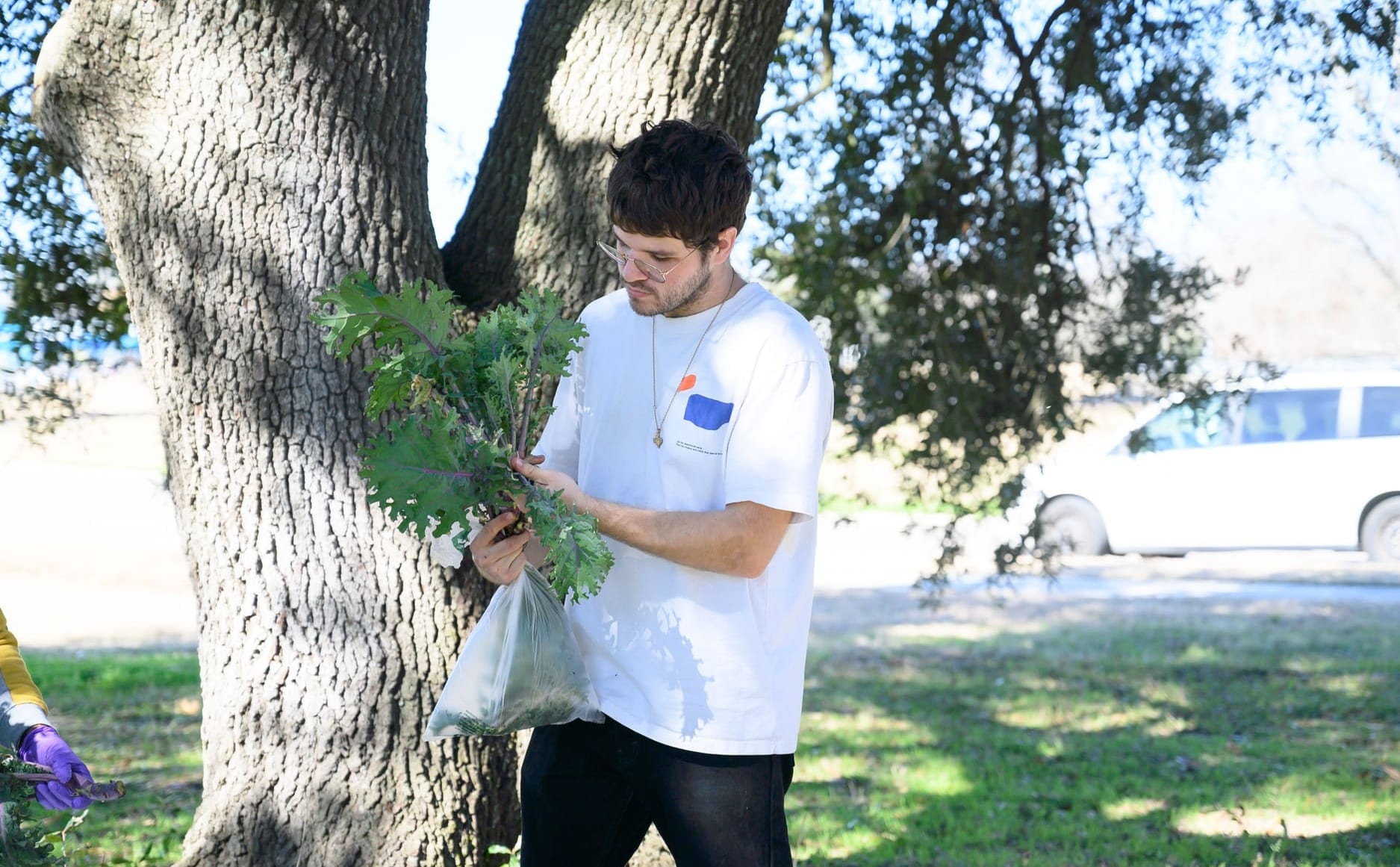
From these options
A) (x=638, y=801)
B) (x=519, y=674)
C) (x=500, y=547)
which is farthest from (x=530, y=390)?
(x=638, y=801)

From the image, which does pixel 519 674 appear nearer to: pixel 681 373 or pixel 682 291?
pixel 681 373

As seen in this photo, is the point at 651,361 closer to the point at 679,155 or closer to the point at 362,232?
the point at 679,155

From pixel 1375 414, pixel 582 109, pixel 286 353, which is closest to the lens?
pixel 286 353

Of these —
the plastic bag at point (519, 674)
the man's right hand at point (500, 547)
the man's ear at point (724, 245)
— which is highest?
the man's ear at point (724, 245)

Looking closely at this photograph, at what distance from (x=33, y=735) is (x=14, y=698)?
12 centimetres

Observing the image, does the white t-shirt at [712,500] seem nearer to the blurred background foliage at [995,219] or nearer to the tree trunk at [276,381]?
the tree trunk at [276,381]

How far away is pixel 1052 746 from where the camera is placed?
6227 mm

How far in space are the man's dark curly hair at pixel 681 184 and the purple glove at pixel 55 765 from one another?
133 centimetres

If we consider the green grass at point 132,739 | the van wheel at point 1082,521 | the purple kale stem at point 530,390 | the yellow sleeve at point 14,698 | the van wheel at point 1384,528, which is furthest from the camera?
the van wheel at point 1082,521

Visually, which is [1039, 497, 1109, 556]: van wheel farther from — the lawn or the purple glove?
the purple glove

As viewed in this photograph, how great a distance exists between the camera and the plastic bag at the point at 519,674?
7.32 feet

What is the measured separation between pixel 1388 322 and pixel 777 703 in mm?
35048

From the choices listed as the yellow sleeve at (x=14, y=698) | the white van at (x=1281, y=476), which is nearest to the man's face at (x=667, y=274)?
the yellow sleeve at (x=14, y=698)

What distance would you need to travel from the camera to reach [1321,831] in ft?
15.4
